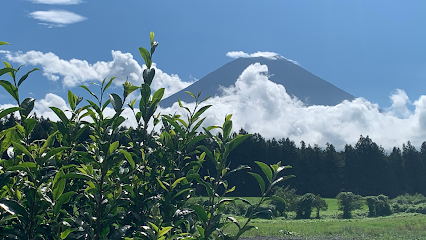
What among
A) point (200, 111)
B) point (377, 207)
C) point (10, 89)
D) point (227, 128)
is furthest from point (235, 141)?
point (377, 207)

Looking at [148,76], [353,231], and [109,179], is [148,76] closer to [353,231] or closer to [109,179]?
[109,179]

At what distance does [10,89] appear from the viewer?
139 centimetres

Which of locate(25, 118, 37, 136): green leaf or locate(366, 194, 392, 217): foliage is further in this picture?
locate(366, 194, 392, 217): foliage

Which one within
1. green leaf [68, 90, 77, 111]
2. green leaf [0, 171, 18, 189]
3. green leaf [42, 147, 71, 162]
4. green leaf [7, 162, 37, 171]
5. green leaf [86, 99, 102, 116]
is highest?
green leaf [68, 90, 77, 111]

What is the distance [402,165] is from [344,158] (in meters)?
8.56

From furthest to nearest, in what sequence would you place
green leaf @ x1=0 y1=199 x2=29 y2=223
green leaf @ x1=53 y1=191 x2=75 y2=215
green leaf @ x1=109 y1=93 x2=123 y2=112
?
green leaf @ x1=109 y1=93 x2=123 y2=112
green leaf @ x1=53 y1=191 x2=75 y2=215
green leaf @ x1=0 y1=199 x2=29 y2=223

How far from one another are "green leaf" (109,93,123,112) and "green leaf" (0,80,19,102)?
0.39 m

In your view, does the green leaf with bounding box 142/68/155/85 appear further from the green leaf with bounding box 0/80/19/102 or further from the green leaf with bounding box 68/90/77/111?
the green leaf with bounding box 0/80/19/102

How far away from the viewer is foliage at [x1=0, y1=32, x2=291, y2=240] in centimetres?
121

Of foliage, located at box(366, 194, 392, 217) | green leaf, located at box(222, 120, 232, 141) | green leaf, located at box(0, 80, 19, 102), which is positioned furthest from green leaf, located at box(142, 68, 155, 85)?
foliage, located at box(366, 194, 392, 217)

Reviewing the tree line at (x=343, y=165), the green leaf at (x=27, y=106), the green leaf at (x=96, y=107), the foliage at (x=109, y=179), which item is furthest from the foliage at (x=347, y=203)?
the green leaf at (x=27, y=106)

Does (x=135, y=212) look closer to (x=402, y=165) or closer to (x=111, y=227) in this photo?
(x=111, y=227)

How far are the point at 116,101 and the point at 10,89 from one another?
1.42 feet

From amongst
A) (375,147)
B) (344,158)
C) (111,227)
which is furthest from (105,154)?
(375,147)
